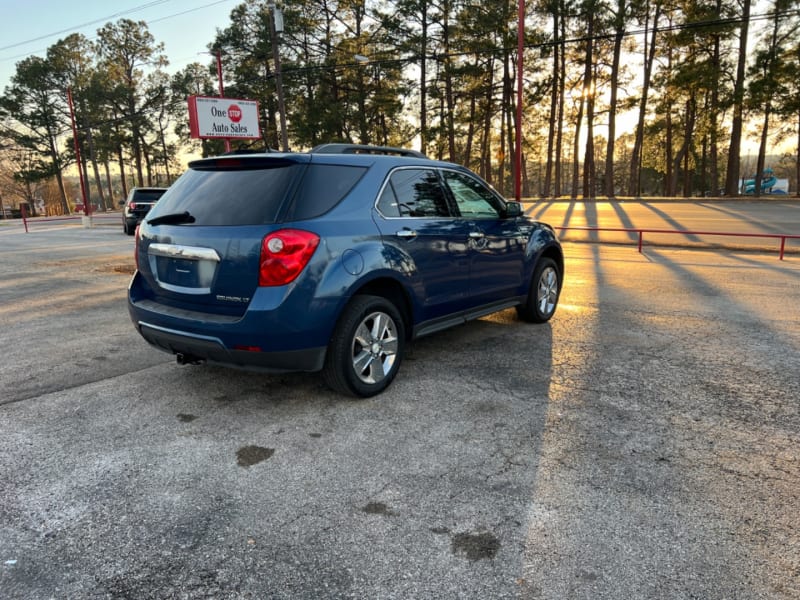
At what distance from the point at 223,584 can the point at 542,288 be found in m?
4.66

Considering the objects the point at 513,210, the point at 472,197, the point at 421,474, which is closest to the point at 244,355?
the point at 421,474

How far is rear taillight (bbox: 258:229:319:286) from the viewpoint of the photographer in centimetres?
333

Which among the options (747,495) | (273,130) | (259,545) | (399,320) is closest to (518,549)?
(259,545)

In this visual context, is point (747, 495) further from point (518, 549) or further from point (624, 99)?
point (624, 99)

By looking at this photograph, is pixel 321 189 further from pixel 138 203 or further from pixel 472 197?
pixel 138 203

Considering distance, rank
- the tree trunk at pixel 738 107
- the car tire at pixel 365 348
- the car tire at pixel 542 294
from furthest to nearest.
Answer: the tree trunk at pixel 738 107 < the car tire at pixel 542 294 < the car tire at pixel 365 348

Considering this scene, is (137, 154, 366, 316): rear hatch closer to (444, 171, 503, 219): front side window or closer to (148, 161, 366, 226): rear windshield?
(148, 161, 366, 226): rear windshield

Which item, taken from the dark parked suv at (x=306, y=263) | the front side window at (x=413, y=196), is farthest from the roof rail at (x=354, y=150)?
the front side window at (x=413, y=196)

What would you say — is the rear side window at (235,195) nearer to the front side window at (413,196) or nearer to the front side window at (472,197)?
the front side window at (413,196)

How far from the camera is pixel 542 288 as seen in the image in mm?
6000

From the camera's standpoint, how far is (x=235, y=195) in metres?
3.67

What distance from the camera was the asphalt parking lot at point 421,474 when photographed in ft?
7.12

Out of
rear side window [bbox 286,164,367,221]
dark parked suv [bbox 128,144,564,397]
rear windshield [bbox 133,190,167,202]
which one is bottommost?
dark parked suv [bbox 128,144,564,397]

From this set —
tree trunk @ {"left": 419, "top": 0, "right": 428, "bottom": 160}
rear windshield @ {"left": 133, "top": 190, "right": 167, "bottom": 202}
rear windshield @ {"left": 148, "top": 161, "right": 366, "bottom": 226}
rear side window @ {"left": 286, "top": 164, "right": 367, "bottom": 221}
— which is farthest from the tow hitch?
tree trunk @ {"left": 419, "top": 0, "right": 428, "bottom": 160}
